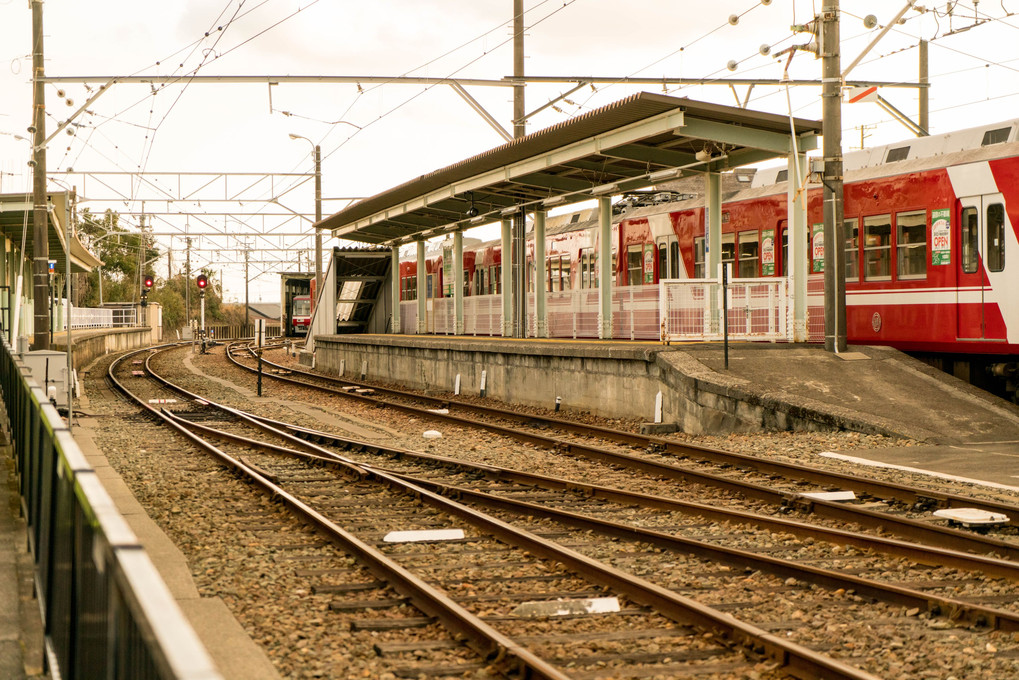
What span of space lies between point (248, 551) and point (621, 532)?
10.0ft

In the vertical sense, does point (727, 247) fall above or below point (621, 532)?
above

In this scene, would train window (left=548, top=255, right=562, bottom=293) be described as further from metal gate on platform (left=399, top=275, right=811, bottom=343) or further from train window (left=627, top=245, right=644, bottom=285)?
metal gate on platform (left=399, top=275, right=811, bottom=343)

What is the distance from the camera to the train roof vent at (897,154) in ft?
60.1

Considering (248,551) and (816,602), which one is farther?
(248,551)

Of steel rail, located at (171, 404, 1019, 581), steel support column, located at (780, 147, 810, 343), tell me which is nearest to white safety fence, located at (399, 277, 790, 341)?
steel support column, located at (780, 147, 810, 343)

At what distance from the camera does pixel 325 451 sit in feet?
47.2

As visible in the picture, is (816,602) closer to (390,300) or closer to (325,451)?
(325,451)

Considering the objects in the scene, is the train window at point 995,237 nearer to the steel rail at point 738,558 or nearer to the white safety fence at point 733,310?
the white safety fence at point 733,310

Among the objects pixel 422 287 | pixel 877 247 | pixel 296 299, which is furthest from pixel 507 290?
pixel 296 299

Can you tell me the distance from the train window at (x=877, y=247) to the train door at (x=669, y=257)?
15.5 feet

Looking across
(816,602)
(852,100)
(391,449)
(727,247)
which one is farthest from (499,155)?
(816,602)

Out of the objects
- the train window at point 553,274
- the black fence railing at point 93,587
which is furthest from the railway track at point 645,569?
the train window at point 553,274

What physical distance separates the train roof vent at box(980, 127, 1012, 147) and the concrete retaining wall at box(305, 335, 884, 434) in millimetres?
5304

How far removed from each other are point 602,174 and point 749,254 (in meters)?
3.31
